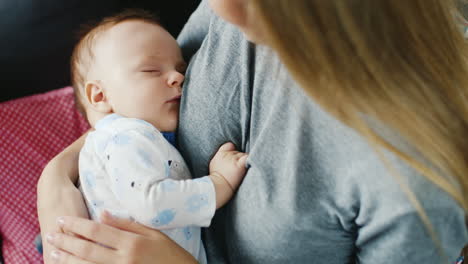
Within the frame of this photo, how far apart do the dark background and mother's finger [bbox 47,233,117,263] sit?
0.71 metres

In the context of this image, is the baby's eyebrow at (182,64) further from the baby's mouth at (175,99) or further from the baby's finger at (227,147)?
the baby's finger at (227,147)

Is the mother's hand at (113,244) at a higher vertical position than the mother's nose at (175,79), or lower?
lower

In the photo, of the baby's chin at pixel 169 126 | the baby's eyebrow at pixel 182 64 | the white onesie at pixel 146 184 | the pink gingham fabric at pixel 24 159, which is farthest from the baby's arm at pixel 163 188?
the pink gingham fabric at pixel 24 159

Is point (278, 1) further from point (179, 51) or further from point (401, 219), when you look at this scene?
point (179, 51)

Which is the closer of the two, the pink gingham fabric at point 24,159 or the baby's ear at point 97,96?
the baby's ear at point 97,96

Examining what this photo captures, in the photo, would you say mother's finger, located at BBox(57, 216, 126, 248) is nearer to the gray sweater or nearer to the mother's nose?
the gray sweater

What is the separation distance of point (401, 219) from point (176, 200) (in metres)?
0.37

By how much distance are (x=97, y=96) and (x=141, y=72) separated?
0.44ft

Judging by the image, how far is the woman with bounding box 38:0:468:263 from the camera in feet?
1.79

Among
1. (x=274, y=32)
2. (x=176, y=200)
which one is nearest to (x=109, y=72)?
(x=176, y=200)

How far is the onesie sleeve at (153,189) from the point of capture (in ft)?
2.43

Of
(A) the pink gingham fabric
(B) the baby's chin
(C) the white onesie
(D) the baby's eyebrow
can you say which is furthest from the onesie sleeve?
(A) the pink gingham fabric

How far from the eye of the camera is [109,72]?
0.92m

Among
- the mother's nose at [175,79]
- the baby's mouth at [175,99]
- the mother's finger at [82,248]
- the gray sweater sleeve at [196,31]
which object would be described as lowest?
the mother's finger at [82,248]
